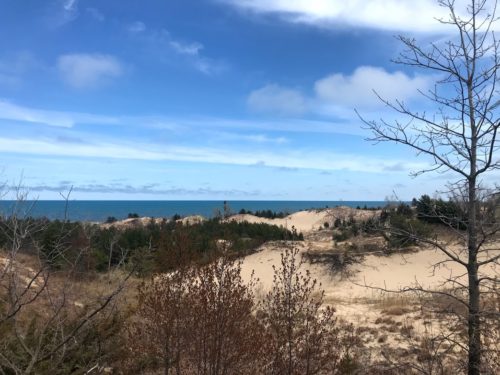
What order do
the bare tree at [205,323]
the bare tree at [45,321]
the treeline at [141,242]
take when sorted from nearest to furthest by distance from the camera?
the bare tree at [45,321] < the bare tree at [205,323] < the treeline at [141,242]

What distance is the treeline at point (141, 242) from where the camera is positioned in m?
7.14

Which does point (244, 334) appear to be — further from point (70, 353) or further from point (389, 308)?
point (389, 308)

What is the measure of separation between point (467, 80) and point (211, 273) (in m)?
3.83

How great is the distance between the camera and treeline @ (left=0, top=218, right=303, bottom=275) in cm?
714

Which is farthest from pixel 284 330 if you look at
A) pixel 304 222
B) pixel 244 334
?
pixel 304 222

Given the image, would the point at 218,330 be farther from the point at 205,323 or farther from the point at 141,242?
the point at 141,242

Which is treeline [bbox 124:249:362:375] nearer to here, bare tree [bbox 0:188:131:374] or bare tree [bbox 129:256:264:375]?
bare tree [bbox 129:256:264:375]

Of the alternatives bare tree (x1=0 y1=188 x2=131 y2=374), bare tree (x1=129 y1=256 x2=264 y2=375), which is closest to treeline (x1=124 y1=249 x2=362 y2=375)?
bare tree (x1=129 y1=256 x2=264 y2=375)

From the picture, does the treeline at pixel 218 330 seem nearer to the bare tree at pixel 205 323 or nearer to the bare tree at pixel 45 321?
the bare tree at pixel 205 323

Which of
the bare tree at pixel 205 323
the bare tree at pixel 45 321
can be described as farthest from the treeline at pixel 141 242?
the bare tree at pixel 45 321

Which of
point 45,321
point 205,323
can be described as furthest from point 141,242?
point 205,323

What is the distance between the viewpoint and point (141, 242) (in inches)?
913

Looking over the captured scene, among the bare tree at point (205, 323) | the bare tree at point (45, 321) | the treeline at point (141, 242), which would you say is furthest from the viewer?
the treeline at point (141, 242)

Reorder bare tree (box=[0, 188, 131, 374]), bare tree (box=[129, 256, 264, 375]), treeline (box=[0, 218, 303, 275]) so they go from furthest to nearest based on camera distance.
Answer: treeline (box=[0, 218, 303, 275]) → bare tree (box=[129, 256, 264, 375]) → bare tree (box=[0, 188, 131, 374])
